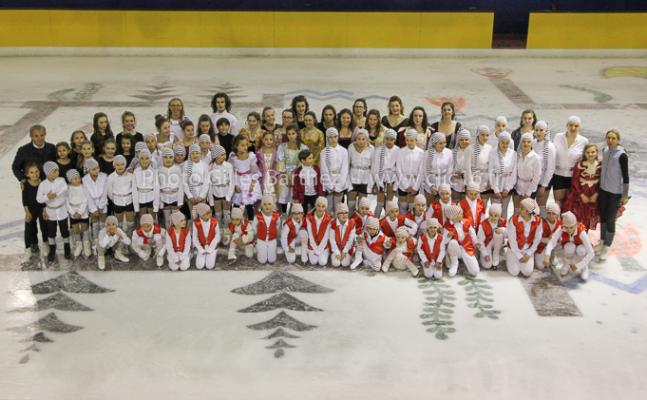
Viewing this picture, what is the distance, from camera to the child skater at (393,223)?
741 cm

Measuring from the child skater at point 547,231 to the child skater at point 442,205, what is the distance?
0.95m

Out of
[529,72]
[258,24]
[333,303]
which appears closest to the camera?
[333,303]

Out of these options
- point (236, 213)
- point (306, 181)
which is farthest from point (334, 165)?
point (236, 213)

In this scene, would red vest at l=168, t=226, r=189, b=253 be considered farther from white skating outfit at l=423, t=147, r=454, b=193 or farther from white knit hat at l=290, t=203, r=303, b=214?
white skating outfit at l=423, t=147, r=454, b=193

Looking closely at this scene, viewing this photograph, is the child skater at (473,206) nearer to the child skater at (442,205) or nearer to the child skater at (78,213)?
the child skater at (442,205)

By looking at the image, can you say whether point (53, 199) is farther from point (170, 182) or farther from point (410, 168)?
point (410, 168)

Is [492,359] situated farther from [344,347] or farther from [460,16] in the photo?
[460,16]

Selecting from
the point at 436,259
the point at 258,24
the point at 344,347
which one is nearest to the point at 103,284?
the point at 344,347

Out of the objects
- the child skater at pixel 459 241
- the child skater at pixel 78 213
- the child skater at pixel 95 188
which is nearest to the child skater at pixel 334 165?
the child skater at pixel 459 241

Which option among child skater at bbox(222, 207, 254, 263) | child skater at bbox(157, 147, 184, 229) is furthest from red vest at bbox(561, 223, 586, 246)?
child skater at bbox(157, 147, 184, 229)

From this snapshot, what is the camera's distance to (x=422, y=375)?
567 centimetres

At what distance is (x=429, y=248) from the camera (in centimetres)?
719

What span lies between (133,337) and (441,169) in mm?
3542

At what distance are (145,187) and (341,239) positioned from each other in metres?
2.07
